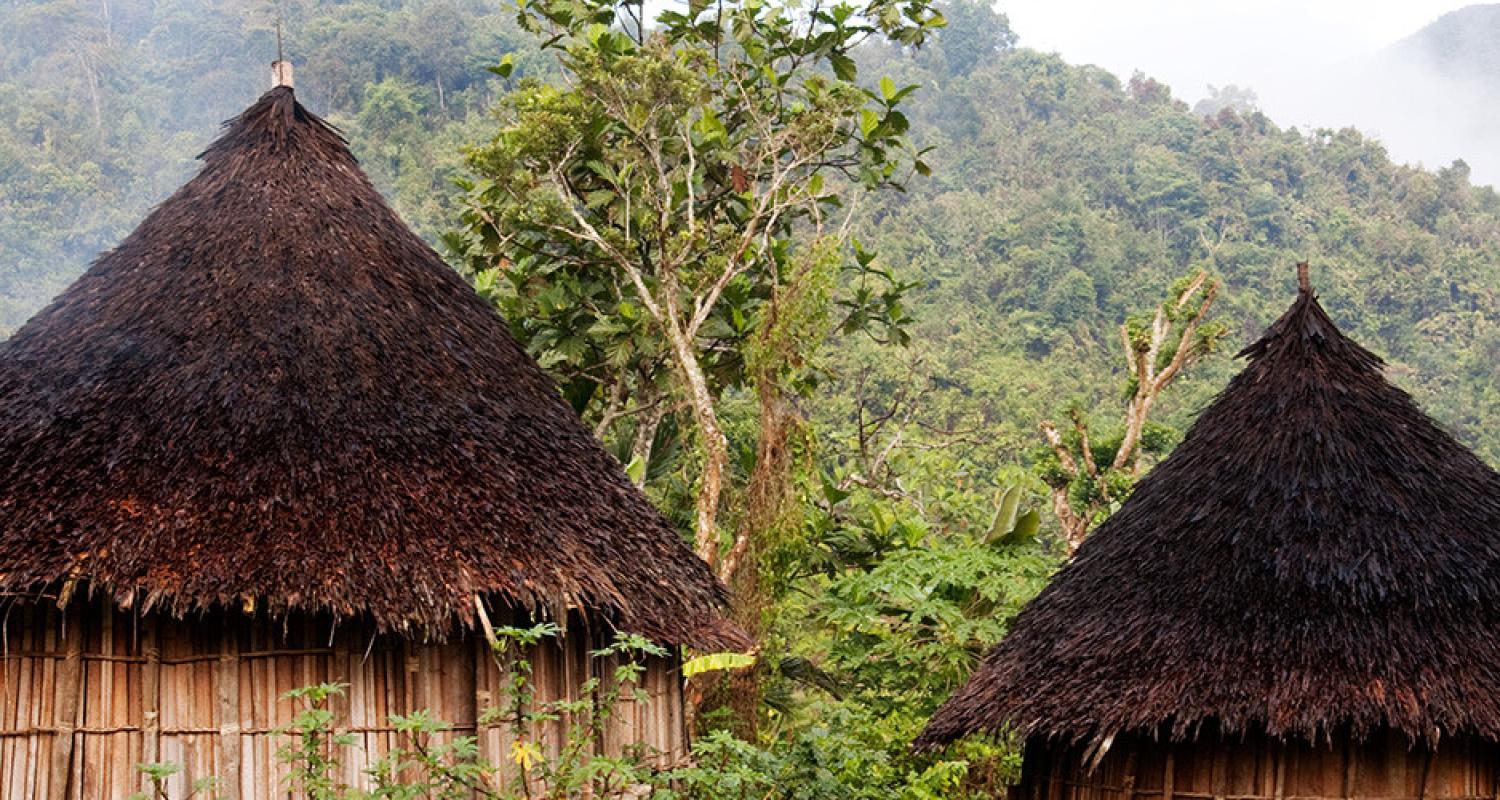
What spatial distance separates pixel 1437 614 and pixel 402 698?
489 centimetres

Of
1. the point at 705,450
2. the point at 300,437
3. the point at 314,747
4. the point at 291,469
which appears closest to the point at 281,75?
the point at 300,437

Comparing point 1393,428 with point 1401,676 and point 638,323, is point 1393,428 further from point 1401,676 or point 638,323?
point 638,323

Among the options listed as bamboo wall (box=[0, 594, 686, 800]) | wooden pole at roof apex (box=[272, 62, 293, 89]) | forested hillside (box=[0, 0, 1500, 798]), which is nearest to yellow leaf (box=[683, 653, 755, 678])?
forested hillside (box=[0, 0, 1500, 798])

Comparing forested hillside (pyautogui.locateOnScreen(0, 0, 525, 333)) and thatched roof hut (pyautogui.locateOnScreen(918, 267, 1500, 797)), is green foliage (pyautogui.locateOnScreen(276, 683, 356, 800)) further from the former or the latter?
Answer: forested hillside (pyautogui.locateOnScreen(0, 0, 525, 333))

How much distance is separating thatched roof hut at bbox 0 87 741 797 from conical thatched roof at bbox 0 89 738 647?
0.01 metres

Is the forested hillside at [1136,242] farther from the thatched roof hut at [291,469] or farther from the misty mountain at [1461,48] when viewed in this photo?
the misty mountain at [1461,48]

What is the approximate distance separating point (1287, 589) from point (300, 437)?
474 centimetres

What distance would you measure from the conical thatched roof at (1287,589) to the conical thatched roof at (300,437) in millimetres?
1884

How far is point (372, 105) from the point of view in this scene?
112ft

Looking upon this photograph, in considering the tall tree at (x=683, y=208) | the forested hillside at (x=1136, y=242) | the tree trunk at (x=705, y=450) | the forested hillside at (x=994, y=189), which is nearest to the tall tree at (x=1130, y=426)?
the tall tree at (x=683, y=208)

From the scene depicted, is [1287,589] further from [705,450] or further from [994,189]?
[994,189]

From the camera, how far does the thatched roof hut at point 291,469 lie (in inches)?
265

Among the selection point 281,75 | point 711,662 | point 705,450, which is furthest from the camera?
point 705,450

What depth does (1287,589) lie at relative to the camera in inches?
309
